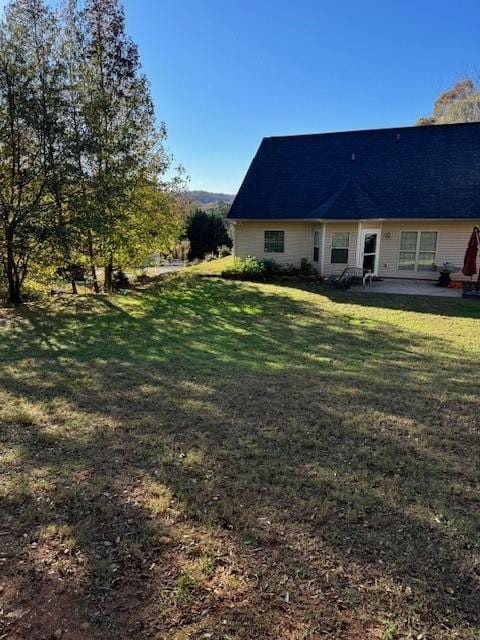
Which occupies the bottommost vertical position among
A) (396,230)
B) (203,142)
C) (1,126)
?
(396,230)

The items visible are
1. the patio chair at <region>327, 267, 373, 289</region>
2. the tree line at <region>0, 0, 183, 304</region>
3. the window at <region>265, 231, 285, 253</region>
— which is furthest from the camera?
the window at <region>265, 231, 285, 253</region>

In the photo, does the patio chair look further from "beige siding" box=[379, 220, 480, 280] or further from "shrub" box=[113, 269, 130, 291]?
"shrub" box=[113, 269, 130, 291]

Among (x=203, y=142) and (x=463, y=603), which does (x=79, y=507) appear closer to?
(x=463, y=603)

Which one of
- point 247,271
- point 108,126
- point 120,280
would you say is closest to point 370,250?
point 247,271

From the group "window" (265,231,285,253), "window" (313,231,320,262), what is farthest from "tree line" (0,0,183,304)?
"window" (313,231,320,262)

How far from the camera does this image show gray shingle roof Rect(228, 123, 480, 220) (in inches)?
579

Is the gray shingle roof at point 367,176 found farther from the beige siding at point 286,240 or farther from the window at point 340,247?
the window at point 340,247

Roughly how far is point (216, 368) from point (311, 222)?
36.9 ft

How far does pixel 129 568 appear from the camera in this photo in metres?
2.42

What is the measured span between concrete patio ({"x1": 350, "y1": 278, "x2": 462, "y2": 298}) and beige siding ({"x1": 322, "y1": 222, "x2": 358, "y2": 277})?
124cm

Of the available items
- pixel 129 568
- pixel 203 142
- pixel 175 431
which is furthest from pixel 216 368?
pixel 203 142

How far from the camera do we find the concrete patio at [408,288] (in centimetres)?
1262

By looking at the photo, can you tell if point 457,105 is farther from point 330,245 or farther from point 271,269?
point 271,269

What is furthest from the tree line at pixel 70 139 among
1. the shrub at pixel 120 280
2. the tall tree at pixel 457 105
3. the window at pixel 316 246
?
the tall tree at pixel 457 105
